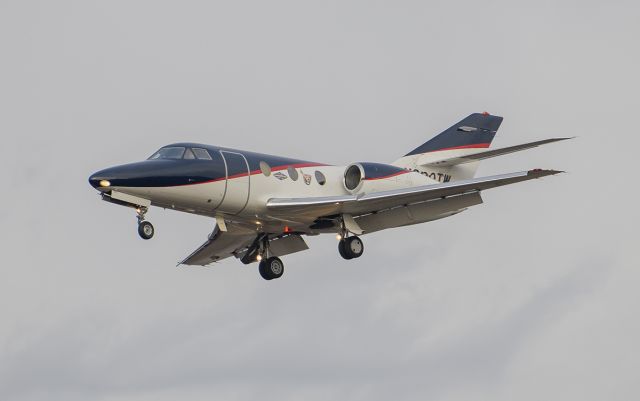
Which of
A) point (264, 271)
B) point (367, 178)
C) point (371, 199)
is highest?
point (367, 178)

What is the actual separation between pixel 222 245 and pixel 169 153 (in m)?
5.71

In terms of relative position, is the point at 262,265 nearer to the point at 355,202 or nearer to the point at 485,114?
the point at 355,202

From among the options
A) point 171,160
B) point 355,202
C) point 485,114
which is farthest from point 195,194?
point 485,114

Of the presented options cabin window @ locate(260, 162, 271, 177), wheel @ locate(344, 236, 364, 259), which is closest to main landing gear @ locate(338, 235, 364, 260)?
wheel @ locate(344, 236, 364, 259)

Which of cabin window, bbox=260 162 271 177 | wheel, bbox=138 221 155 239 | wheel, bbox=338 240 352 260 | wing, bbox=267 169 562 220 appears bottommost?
wheel, bbox=338 240 352 260

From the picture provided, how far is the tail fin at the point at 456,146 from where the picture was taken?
46406 mm

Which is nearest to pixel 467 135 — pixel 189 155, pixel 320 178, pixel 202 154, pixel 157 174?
pixel 320 178

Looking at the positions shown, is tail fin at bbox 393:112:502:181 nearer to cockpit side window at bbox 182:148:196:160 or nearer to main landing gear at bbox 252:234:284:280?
main landing gear at bbox 252:234:284:280

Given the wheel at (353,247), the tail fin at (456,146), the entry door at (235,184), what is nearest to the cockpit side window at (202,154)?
the entry door at (235,184)

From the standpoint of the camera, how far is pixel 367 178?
42.9 meters

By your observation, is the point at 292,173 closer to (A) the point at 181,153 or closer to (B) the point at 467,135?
(A) the point at 181,153

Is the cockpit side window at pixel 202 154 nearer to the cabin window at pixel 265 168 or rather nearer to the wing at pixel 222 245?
the cabin window at pixel 265 168

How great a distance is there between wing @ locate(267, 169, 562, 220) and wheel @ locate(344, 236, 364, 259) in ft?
3.03

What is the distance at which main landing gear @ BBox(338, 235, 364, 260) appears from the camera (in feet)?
138
